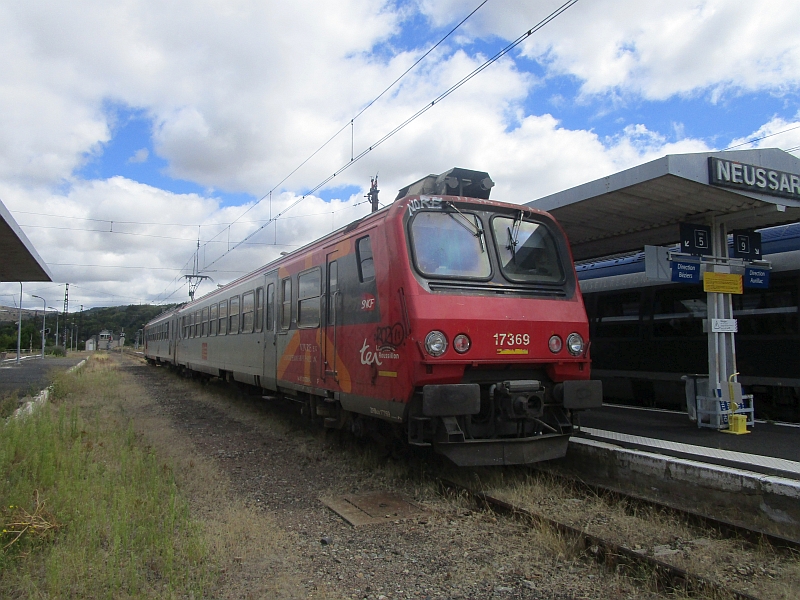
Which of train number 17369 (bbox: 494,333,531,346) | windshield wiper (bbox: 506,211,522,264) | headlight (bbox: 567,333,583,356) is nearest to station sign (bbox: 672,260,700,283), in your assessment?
headlight (bbox: 567,333,583,356)

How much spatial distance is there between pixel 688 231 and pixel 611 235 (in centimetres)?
165

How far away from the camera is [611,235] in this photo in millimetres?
10250

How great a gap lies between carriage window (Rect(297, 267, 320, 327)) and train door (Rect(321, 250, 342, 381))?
363 mm

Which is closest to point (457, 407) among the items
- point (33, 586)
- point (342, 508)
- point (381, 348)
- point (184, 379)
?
point (381, 348)

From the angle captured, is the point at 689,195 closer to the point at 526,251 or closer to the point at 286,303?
the point at 526,251

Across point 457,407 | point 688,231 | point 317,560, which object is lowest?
point 317,560

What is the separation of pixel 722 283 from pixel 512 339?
4013 millimetres

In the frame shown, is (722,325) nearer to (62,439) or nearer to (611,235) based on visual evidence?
(611,235)

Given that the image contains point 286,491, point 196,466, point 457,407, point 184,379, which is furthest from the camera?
point 184,379

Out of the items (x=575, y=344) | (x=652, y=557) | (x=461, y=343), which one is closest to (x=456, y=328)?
(x=461, y=343)

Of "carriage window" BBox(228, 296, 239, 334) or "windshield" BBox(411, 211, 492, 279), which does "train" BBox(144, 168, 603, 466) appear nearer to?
"windshield" BBox(411, 211, 492, 279)

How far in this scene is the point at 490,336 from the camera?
20.0 feet

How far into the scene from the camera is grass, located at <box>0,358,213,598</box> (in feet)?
13.1

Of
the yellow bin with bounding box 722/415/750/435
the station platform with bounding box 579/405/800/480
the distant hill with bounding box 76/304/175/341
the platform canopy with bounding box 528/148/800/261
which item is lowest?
the station platform with bounding box 579/405/800/480
